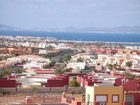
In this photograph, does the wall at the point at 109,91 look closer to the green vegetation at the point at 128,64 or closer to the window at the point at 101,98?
the window at the point at 101,98

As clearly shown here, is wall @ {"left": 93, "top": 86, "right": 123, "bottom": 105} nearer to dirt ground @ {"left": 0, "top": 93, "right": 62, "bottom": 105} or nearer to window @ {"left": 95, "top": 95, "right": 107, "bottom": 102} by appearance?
window @ {"left": 95, "top": 95, "right": 107, "bottom": 102}

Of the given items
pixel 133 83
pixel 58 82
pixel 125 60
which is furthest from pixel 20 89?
pixel 125 60

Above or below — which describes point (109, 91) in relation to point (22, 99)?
above

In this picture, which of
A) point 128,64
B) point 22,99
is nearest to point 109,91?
point 22,99

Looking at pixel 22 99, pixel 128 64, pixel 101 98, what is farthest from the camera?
pixel 128 64

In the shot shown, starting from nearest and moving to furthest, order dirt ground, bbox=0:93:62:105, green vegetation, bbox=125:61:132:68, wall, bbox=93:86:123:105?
1. wall, bbox=93:86:123:105
2. dirt ground, bbox=0:93:62:105
3. green vegetation, bbox=125:61:132:68

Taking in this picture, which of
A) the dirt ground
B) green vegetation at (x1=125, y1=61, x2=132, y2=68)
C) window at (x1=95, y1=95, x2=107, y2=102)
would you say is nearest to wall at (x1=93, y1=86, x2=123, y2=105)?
window at (x1=95, y1=95, x2=107, y2=102)

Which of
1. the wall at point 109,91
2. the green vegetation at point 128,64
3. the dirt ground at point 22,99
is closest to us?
the wall at point 109,91

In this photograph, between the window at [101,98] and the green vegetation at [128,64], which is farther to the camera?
the green vegetation at [128,64]

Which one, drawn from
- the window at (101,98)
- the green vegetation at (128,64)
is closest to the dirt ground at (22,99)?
the window at (101,98)

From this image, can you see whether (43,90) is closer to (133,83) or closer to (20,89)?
(20,89)

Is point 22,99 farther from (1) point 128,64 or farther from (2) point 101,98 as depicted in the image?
(1) point 128,64
